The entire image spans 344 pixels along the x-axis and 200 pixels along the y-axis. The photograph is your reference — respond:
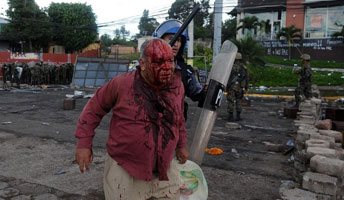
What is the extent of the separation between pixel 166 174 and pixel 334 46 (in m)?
36.9

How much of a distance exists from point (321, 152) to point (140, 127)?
2782mm

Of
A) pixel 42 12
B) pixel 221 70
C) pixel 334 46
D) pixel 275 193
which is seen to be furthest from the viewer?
pixel 42 12

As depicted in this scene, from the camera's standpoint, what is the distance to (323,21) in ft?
124

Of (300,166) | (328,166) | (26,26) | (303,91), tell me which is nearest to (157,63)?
(328,166)

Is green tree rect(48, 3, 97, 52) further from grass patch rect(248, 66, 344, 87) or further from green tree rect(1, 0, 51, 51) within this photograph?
grass patch rect(248, 66, 344, 87)

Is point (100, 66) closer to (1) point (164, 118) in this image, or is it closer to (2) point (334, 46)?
(1) point (164, 118)

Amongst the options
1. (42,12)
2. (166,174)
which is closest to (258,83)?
(166,174)

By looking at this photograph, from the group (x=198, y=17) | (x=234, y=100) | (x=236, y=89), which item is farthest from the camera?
(x=198, y=17)

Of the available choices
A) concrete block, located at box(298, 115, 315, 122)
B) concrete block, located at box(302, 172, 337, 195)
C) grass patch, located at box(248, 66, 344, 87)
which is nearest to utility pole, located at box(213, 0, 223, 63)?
concrete block, located at box(298, 115, 315, 122)

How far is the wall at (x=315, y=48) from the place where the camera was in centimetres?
3428

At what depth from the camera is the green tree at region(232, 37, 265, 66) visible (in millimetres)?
17203

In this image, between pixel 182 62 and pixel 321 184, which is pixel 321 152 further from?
pixel 182 62

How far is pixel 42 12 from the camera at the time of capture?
129 ft

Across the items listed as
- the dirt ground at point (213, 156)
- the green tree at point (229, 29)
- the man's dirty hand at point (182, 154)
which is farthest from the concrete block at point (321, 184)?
the green tree at point (229, 29)
